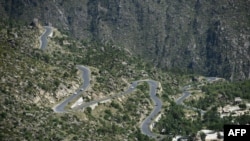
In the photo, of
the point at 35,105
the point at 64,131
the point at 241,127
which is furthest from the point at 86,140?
the point at 241,127

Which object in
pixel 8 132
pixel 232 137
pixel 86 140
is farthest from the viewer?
pixel 86 140

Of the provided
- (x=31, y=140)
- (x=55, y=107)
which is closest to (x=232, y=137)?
(x=31, y=140)

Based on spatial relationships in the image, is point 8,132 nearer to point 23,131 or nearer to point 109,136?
point 23,131

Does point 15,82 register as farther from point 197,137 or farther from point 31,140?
point 197,137

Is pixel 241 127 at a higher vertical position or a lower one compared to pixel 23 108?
higher

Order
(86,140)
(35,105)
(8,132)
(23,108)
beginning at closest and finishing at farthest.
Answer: (8,132) < (86,140) < (23,108) < (35,105)

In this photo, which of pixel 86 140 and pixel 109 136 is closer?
pixel 86 140

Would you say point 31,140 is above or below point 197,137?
above

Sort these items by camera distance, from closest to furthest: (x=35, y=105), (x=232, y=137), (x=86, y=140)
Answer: (x=232, y=137) < (x=86, y=140) < (x=35, y=105)

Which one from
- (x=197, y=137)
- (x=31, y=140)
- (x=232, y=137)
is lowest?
→ (x=197, y=137)
